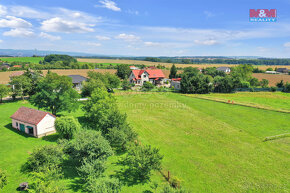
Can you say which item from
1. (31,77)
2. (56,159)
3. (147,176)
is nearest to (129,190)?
(147,176)

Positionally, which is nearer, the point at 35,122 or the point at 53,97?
the point at 35,122

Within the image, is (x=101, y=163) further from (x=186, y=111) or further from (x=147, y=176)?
(x=186, y=111)

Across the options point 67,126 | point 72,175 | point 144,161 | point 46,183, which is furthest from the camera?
point 67,126

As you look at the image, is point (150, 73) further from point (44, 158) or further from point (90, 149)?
point (44, 158)

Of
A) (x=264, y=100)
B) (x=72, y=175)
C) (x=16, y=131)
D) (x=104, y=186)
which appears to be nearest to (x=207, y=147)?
(x=104, y=186)

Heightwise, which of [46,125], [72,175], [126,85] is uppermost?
[126,85]

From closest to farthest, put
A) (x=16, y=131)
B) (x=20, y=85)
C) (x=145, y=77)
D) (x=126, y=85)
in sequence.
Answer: (x=16, y=131)
(x=20, y=85)
(x=126, y=85)
(x=145, y=77)
